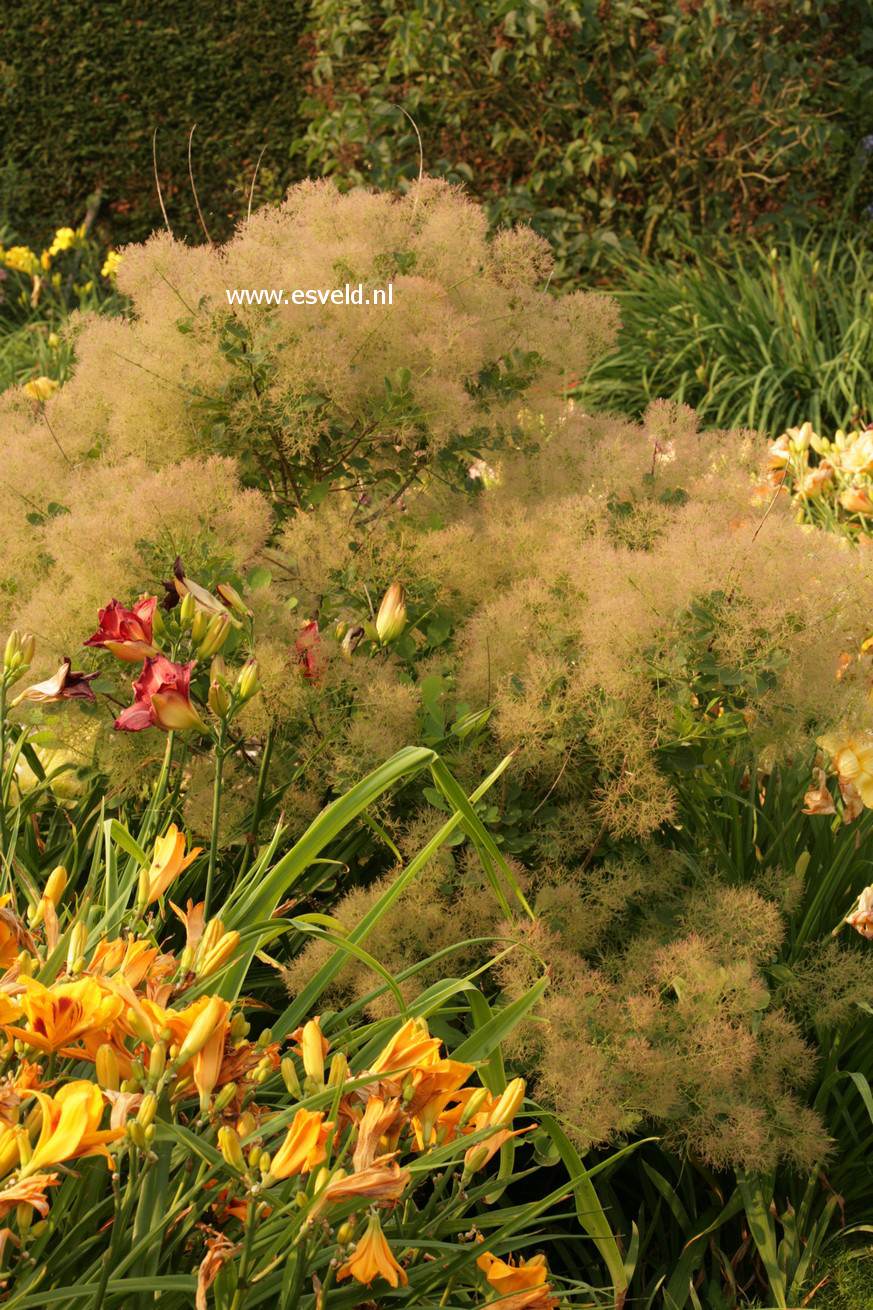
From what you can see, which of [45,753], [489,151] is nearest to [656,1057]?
[45,753]

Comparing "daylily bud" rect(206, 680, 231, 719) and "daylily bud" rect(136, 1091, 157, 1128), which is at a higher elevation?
"daylily bud" rect(136, 1091, 157, 1128)

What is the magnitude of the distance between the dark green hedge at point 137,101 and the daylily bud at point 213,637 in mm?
6610

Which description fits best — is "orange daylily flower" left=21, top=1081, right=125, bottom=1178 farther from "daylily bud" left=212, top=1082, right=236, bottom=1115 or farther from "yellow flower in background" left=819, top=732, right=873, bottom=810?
"yellow flower in background" left=819, top=732, right=873, bottom=810

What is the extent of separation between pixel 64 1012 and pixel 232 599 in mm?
671

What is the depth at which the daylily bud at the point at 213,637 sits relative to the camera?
4.51ft

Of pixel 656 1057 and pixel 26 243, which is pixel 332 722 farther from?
pixel 26 243

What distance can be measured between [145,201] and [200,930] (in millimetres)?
7599

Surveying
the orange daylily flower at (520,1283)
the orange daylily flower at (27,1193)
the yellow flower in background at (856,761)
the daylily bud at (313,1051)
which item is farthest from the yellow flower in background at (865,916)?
the orange daylily flower at (27,1193)

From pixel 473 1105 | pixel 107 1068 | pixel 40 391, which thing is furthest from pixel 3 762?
pixel 40 391

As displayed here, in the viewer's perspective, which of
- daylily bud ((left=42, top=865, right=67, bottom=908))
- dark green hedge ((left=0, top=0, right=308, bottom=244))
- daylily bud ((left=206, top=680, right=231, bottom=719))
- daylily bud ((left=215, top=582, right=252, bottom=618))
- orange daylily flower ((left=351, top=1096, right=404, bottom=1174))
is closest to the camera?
orange daylily flower ((left=351, top=1096, right=404, bottom=1174))

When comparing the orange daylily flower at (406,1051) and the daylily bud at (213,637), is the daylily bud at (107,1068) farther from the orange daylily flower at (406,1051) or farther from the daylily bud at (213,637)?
the daylily bud at (213,637)

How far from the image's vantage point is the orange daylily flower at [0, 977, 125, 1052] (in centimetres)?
91

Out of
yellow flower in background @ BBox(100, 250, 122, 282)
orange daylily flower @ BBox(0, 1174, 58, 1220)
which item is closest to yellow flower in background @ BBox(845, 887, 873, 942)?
orange daylily flower @ BBox(0, 1174, 58, 1220)

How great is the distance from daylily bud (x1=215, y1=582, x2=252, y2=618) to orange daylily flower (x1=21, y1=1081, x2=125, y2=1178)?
0.74 meters
